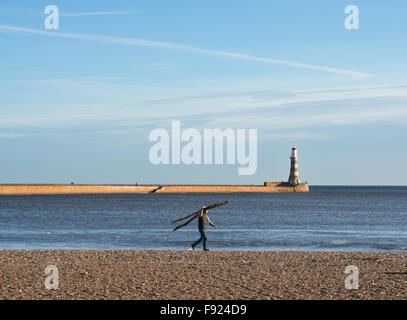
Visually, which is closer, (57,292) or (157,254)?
(57,292)

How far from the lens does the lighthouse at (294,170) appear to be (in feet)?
450

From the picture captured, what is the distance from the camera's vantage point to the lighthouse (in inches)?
5396

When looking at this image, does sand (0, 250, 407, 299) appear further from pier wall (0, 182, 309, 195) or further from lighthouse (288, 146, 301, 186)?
A: pier wall (0, 182, 309, 195)

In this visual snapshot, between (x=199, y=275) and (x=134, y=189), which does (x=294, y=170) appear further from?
(x=199, y=275)

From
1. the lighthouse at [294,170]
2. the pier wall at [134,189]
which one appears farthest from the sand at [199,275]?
the pier wall at [134,189]

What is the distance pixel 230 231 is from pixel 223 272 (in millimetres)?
24176

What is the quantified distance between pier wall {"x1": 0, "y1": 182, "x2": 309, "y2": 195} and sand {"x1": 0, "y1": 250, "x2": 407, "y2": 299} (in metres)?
137

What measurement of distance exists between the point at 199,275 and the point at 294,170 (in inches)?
5218

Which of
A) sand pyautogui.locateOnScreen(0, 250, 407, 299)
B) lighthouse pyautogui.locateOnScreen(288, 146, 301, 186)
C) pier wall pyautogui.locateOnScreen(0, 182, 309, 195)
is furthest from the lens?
pier wall pyautogui.locateOnScreen(0, 182, 309, 195)

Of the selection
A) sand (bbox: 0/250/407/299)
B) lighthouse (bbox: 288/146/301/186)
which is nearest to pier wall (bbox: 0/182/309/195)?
lighthouse (bbox: 288/146/301/186)

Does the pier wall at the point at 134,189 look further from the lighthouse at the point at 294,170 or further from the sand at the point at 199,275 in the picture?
the sand at the point at 199,275

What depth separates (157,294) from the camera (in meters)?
14.3
